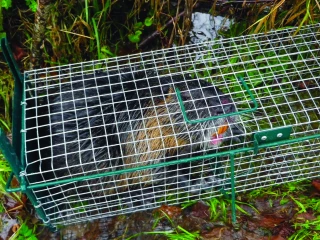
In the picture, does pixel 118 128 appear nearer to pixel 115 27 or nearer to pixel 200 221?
pixel 200 221

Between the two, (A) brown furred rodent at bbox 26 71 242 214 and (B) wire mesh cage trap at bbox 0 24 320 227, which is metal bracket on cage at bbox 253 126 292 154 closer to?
(B) wire mesh cage trap at bbox 0 24 320 227

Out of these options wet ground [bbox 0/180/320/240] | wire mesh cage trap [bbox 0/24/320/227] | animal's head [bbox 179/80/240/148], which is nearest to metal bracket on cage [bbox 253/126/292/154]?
wire mesh cage trap [bbox 0/24/320/227]

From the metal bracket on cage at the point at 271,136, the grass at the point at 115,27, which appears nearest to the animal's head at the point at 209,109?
the metal bracket on cage at the point at 271,136

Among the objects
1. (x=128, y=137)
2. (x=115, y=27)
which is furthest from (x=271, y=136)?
(x=115, y=27)

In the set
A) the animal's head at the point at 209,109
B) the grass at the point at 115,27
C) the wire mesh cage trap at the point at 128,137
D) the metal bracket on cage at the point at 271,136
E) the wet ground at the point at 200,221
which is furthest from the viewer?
the grass at the point at 115,27

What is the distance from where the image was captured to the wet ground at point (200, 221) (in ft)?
9.41

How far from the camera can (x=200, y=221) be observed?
9.66 feet

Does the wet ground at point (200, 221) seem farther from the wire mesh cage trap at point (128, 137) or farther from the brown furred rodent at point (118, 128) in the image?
the brown furred rodent at point (118, 128)

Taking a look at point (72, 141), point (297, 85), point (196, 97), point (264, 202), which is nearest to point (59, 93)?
point (72, 141)

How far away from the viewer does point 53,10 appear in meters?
3.40

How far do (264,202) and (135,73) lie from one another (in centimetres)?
126

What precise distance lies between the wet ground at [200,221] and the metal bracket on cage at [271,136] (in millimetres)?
720

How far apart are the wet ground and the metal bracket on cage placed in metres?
0.72

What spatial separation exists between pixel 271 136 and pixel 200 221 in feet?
2.87
